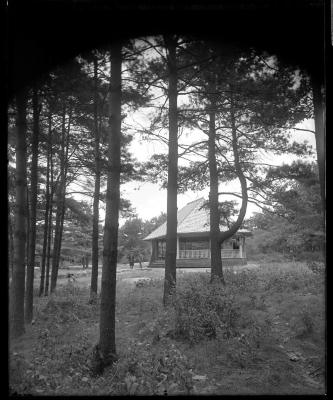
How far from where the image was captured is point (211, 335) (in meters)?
5.13

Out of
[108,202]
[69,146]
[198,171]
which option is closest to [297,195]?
[198,171]

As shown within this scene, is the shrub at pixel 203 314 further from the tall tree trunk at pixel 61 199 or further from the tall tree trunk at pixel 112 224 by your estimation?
the tall tree trunk at pixel 61 199

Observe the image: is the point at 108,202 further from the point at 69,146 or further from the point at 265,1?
the point at 69,146

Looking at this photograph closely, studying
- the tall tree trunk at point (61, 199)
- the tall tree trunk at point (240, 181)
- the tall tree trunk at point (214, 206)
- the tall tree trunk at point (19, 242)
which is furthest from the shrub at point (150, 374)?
the tall tree trunk at point (240, 181)

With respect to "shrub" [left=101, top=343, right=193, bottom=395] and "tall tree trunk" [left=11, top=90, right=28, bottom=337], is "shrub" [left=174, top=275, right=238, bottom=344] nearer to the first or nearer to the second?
"shrub" [left=101, top=343, right=193, bottom=395]

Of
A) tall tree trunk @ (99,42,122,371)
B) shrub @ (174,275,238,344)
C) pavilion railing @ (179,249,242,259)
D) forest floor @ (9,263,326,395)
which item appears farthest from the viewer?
pavilion railing @ (179,249,242,259)

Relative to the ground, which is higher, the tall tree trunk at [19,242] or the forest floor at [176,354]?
the tall tree trunk at [19,242]

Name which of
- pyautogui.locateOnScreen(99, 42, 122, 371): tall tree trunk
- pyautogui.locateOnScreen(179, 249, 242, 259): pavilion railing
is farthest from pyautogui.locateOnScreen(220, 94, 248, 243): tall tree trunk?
pyautogui.locateOnScreen(179, 249, 242, 259): pavilion railing

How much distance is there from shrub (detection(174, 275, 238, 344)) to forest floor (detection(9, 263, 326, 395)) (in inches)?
1.7

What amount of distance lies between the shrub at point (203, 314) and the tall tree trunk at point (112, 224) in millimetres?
1363

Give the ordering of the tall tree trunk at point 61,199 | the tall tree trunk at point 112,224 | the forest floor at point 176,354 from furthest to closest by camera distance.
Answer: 1. the tall tree trunk at point 61,199
2. the tall tree trunk at point 112,224
3. the forest floor at point 176,354

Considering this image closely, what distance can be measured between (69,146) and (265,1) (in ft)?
22.6

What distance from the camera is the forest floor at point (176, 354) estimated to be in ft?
11.4

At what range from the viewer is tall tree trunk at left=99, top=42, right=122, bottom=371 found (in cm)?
461
